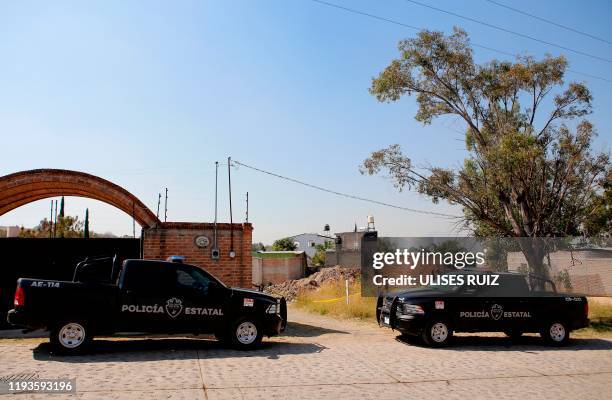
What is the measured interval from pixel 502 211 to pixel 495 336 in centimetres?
677

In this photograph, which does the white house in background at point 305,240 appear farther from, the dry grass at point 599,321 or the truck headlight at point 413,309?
the truck headlight at point 413,309

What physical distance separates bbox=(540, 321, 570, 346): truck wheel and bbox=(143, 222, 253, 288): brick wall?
7.53 metres

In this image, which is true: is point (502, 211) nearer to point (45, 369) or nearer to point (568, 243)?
point (568, 243)

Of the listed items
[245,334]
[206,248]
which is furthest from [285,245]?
[245,334]

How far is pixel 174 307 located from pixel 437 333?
584cm

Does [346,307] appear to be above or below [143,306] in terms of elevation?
below

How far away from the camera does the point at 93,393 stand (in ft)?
23.2

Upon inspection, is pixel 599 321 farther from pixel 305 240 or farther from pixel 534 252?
pixel 305 240

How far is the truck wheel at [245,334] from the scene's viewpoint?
35.3 feet

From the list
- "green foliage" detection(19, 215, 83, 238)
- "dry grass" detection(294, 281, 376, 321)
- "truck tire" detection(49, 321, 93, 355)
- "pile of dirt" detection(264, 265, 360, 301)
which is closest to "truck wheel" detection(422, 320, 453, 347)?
"dry grass" detection(294, 281, 376, 321)

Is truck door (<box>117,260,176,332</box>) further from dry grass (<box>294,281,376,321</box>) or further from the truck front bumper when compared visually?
dry grass (<box>294,281,376,321</box>)

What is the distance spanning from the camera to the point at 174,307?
1043 cm

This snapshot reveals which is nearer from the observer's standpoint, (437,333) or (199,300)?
(199,300)

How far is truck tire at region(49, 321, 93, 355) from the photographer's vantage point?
962cm
